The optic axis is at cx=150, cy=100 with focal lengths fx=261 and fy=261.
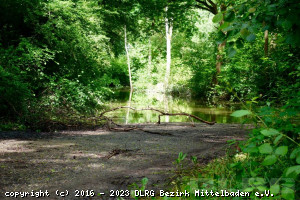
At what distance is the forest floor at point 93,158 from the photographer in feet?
12.2

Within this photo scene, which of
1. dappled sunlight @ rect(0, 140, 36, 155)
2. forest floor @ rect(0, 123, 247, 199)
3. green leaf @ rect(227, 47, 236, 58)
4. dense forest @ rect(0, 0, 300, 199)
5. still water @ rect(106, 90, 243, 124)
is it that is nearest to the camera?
green leaf @ rect(227, 47, 236, 58)

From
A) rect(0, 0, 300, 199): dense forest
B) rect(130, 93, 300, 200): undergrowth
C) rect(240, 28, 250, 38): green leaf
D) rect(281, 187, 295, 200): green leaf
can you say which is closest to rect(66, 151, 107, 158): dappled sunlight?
rect(0, 0, 300, 199): dense forest

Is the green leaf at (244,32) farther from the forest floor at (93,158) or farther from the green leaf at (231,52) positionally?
the forest floor at (93,158)

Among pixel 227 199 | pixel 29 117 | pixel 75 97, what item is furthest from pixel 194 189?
pixel 75 97

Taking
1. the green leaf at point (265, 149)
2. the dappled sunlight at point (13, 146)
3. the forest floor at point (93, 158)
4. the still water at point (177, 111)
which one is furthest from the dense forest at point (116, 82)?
the dappled sunlight at point (13, 146)

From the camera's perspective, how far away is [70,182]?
3.77 metres

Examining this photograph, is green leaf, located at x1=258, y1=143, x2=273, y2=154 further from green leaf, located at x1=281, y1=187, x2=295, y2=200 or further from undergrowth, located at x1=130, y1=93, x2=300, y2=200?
green leaf, located at x1=281, y1=187, x2=295, y2=200

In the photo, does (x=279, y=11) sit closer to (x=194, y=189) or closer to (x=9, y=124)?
(x=194, y=189)

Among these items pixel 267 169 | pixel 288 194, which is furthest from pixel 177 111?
pixel 288 194

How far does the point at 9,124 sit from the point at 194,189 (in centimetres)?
718

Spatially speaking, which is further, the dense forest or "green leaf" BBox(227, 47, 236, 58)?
the dense forest

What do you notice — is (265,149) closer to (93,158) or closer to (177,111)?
(93,158)

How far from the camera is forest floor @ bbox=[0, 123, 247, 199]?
12.2ft

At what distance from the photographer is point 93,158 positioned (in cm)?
498
